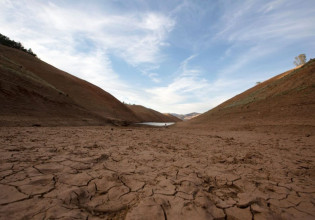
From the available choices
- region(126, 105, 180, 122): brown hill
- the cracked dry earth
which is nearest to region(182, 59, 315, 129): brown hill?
the cracked dry earth

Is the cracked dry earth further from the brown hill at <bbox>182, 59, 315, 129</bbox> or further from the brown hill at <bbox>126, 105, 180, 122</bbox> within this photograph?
the brown hill at <bbox>126, 105, 180, 122</bbox>

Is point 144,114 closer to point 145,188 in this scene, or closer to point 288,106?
point 288,106

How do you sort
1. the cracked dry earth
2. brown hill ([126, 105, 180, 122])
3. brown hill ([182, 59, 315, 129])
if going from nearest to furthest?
1. the cracked dry earth
2. brown hill ([182, 59, 315, 129])
3. brown hill ([126, 105, 180, 122])

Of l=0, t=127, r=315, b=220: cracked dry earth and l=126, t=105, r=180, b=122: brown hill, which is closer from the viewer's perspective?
l=0, t=127, r=315, b=220: cracked dry earth

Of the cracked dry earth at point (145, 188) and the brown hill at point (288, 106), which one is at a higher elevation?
the brown hill at point (288, 106)

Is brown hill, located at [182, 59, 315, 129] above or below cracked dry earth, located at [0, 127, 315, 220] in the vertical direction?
above

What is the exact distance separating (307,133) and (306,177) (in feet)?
16.2

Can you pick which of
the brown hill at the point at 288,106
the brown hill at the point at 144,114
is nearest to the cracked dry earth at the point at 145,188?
the brown hill at the point at 288,106

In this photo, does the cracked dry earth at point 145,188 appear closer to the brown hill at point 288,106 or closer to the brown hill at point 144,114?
the brown hill at point 288,106

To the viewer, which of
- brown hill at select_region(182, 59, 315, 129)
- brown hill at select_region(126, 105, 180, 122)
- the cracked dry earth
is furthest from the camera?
brown hill at select_region(126, 105, 180, 122)

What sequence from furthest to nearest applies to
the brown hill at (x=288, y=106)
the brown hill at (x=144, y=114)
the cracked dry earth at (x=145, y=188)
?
the brown hill at (x=144, y=114) → the brown hill at (x=288, y=106) → the cracked dry earth at (x=145, y=188)

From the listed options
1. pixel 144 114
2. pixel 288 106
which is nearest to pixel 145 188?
pixel 288 106

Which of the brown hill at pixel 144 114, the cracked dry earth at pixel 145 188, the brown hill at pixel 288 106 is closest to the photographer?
the cracked dry earth at pixel 145 188

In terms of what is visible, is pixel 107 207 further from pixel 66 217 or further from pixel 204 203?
pixel 204 203
